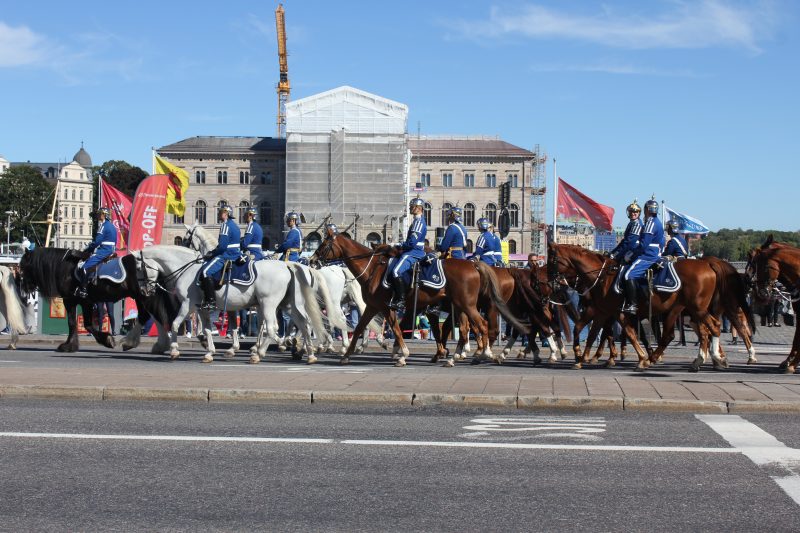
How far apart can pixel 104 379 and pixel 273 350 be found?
392 inches

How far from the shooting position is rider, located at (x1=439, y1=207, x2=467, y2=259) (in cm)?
2053

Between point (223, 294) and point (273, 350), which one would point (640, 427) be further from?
point (273, 350)

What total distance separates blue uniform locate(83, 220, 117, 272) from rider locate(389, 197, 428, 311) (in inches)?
226

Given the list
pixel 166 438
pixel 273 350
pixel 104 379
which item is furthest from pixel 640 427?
pixel 273 350

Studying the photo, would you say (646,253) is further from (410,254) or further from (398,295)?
(398,295)

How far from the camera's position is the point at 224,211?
64.2ft

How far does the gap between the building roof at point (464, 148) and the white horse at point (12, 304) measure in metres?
104

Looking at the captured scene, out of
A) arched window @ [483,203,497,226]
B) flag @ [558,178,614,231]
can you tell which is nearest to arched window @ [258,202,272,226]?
arched window @ [483,203,497,226]

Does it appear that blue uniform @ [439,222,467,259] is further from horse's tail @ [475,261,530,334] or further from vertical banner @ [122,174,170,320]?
vertical banner @ [122,174,170,320]

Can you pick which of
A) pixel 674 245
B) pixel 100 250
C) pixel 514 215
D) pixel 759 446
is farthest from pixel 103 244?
pixel 514 215

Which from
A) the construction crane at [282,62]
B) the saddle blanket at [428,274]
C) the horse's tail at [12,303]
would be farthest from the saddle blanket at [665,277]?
the construction crane at [282,62]

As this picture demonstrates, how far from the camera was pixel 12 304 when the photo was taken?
72.5ft

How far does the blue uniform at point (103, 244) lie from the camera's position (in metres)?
20.5

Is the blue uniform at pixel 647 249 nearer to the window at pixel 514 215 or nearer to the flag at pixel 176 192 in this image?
the flag at pixel 176 192
